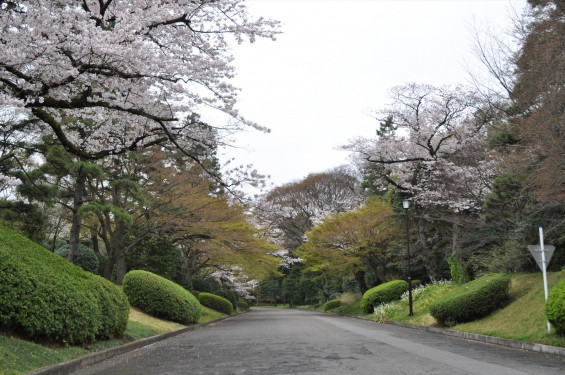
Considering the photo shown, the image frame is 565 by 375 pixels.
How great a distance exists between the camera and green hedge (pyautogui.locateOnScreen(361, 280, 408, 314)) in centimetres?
2633

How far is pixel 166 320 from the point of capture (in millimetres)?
18406

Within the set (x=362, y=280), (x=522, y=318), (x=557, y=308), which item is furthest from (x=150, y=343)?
(x=362, y=280)

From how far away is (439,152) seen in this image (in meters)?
25.1

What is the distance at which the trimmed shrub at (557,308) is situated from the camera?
9648 mm

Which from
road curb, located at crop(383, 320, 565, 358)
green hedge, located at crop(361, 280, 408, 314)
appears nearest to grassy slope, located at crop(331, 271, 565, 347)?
road curb, located at crop(383, 320, 565, 358)

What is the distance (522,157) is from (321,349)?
7482 millimetres

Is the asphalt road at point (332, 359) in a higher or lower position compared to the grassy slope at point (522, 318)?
lower

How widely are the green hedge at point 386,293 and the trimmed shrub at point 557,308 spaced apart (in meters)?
16.3

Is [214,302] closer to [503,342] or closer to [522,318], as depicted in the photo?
[522,318]

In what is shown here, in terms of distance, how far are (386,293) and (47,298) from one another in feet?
69.6

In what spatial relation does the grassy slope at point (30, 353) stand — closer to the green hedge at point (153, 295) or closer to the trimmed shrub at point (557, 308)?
the green hedge at point (153, 295)

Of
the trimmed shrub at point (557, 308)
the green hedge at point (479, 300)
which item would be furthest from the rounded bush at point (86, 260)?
the trimmed shrub at point (557, 308)

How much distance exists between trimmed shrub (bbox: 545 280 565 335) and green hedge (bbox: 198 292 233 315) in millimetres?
23513

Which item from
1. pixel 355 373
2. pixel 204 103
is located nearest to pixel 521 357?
pixel 355 373
